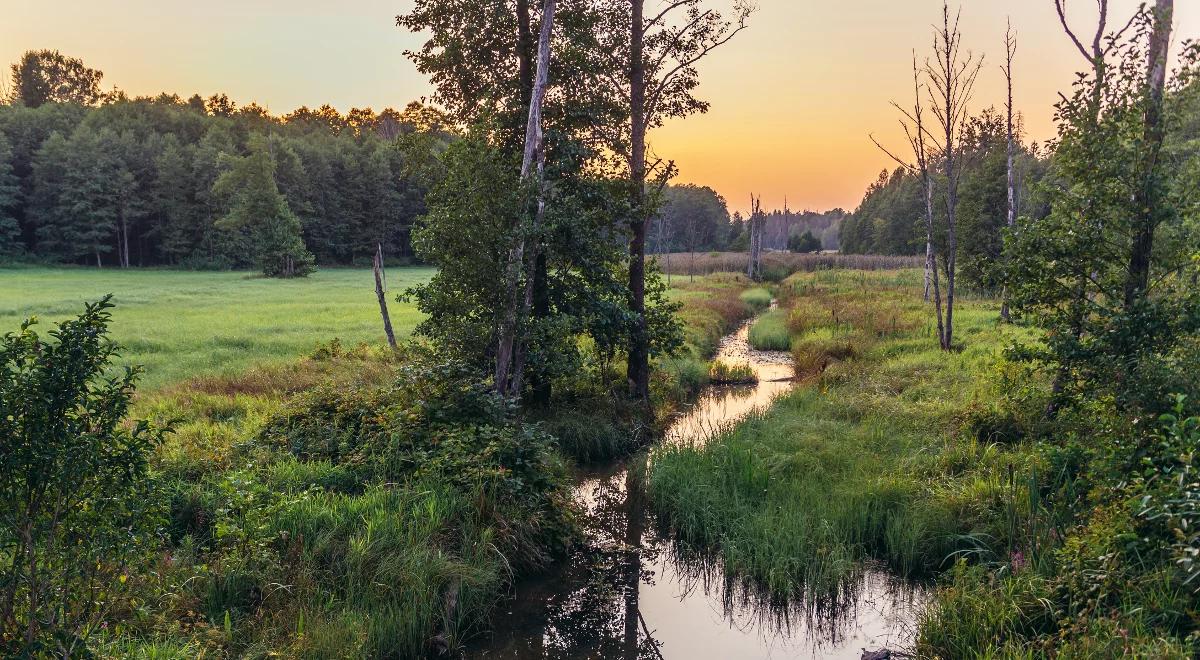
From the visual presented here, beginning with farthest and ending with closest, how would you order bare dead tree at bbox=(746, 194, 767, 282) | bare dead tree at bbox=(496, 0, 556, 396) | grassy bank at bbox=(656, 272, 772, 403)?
1. bare dead tree at bbox=(746, 194, 767, 282)
2. grassy bank at bbox=(656, 272, 772, 403)
3. bare dead tree at bbox=(496, 0, 556, 396)

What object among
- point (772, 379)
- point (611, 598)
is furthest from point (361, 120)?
point (611, 598)

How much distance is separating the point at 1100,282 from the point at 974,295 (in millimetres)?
30364

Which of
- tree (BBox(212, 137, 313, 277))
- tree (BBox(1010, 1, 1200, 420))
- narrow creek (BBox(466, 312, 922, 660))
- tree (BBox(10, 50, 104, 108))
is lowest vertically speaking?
narrow creek (BBox(466, 312, 922, 660))

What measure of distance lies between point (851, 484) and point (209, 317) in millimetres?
26754

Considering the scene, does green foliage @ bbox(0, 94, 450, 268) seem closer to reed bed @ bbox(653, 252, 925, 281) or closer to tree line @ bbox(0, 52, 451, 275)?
tree line @ bbox(0, 52, 451, 275)

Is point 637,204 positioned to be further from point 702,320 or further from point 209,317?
point 209,317

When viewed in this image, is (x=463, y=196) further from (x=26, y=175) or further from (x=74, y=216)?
(x=26, y=175)

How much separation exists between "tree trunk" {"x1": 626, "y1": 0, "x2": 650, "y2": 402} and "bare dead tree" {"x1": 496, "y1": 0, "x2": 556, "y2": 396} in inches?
119

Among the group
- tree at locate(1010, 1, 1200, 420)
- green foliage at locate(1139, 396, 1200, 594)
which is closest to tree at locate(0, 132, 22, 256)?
tree at locate(1010, 1, 1200, 420)

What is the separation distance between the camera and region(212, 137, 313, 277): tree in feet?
197

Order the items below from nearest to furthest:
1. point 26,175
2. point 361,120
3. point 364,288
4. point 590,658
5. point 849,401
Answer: point 590,658
point 849,401
point 364,288
point 26,175
point 361,120

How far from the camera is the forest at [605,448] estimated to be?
16.1 feet

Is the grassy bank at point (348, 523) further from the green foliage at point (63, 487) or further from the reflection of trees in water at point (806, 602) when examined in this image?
the reflection of trees in water at point (806, 602)

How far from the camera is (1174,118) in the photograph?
26.6 ft
